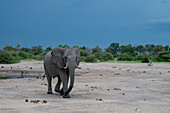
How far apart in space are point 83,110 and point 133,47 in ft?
400

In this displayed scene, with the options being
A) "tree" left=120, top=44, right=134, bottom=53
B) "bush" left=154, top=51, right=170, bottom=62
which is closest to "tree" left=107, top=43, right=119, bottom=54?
"tree" left=120, top=44, right=134, bottom=53

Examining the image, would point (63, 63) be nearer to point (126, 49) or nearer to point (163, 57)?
point (163, 57)

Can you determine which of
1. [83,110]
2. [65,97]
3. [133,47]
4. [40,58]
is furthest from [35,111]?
[133,47]

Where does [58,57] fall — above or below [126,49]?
below

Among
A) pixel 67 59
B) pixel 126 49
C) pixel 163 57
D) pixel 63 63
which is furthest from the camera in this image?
pixel 126 49

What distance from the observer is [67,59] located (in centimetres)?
1162

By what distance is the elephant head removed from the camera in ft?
37.6

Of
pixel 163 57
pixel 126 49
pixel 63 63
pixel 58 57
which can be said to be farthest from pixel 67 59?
pixel 126 49

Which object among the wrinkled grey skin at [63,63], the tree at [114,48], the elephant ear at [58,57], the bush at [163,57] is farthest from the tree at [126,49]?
the elephant ear at [58,57]

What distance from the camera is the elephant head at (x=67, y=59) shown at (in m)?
11.4

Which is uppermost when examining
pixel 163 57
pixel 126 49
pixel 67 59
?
pixel 126 49

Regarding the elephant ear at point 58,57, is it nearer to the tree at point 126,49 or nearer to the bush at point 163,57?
the bush at point 163,57

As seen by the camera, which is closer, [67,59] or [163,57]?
[67,59]

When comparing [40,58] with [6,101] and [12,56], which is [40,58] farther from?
[6,101]
